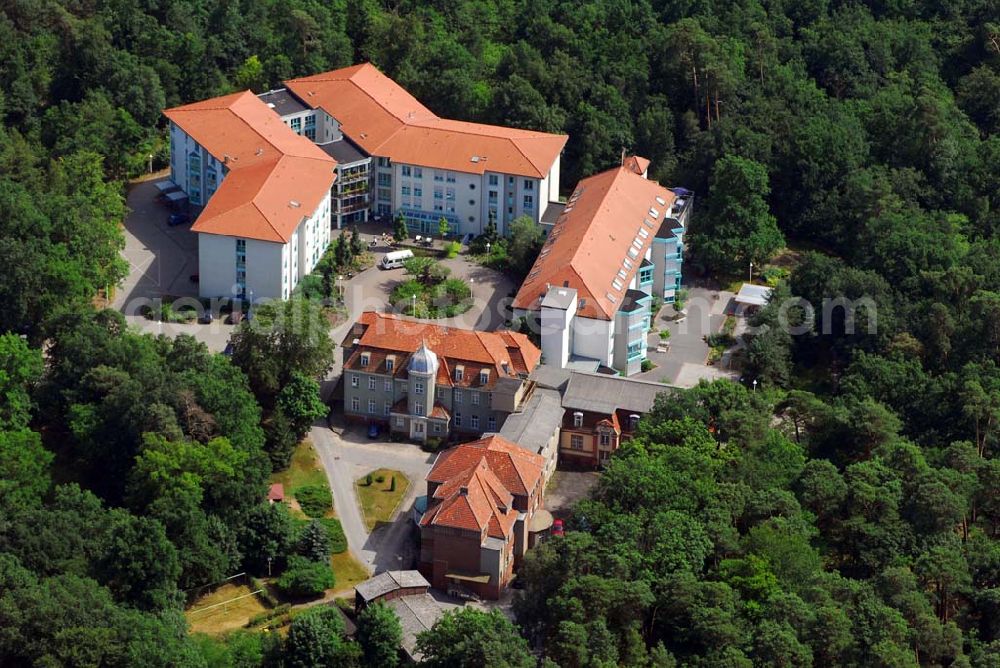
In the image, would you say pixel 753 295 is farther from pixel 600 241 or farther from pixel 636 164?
pixel 636 164

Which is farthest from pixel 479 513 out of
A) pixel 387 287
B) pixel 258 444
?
pixel 387 287

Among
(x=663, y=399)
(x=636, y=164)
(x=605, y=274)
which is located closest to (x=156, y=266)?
(x=605, y=274)

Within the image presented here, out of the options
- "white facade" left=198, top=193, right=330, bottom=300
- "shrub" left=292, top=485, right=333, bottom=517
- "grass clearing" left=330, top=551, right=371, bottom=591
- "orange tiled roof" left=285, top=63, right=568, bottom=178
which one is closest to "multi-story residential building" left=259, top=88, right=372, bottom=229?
"orange tiled roof" left=285, top=63, right=568, bottom=178

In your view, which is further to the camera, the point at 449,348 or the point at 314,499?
the point at 449,348

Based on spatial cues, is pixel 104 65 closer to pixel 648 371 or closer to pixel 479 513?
pixel 648 371

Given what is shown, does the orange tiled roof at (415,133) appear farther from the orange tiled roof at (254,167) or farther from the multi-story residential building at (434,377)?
the multi-story residential building at (434,377)
